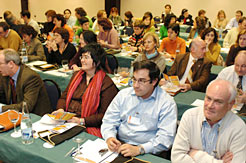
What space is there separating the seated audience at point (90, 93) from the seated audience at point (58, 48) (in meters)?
1.95

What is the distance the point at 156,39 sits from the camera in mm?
4500

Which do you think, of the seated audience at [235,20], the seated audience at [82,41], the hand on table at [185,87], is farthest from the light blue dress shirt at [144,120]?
the seated audience at [235,20]

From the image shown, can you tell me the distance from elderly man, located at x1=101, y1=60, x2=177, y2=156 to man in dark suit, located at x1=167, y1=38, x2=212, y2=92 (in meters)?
1.41

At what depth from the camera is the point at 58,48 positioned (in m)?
5.09

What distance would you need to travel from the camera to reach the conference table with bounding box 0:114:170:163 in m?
1.97

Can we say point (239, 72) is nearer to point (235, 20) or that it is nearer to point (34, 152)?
point (34, 152)

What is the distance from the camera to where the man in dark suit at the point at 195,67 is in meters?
3.90

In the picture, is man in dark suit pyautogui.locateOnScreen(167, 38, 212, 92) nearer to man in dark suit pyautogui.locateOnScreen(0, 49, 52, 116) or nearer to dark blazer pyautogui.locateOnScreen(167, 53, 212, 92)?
dark blazer pyautogui.locateOnScreen(167, 53, 212, 92)

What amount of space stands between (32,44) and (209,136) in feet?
14.4

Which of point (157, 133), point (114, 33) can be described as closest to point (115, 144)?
point (157, 133)

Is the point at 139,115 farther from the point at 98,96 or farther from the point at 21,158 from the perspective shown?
the point at 21,158

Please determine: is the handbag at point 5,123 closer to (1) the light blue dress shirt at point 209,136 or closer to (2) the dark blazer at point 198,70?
(1) the light blue dress shirt at point 209,136

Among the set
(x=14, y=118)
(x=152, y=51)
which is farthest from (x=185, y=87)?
(x=14, y=118)

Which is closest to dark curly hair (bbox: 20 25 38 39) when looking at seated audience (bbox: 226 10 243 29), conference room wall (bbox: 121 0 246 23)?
seated audience (bbox: 226 10 243 29)
